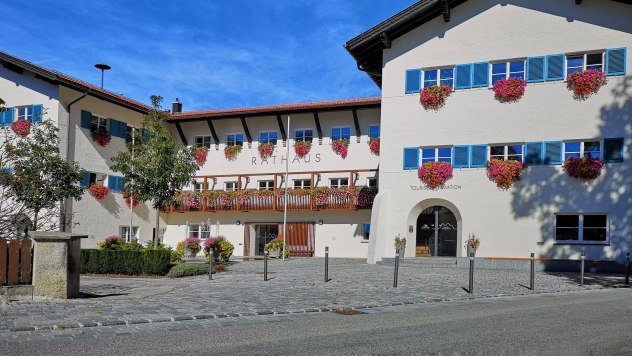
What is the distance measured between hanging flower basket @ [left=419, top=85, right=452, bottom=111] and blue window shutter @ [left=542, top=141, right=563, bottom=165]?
180 inches

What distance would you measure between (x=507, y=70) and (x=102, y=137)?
798 inches

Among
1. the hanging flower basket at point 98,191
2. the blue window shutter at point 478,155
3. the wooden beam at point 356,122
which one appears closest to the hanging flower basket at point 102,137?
the hanging flower basket at point 98,191

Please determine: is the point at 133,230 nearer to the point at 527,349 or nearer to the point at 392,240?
the point at 392,240

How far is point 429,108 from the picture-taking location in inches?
1086

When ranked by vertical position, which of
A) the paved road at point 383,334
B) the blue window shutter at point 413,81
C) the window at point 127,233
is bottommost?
the window at point 127,233

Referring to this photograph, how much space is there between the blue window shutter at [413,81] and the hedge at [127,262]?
12521mm

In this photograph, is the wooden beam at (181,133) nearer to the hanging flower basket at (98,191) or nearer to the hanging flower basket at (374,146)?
the hanging flower basket at (98,191)

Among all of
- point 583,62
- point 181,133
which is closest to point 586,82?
point 583,62

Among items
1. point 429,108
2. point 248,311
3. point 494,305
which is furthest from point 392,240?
point 248,311

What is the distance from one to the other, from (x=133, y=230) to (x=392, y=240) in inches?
603

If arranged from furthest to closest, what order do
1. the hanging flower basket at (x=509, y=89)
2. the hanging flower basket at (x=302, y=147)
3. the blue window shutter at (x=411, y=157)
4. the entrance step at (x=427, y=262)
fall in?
the hanging flower basket at (x=302, y=147)
the blue window shutter at (x=411, y=157)
the hanging flower basket at (x=509, y=89)
the entrance step at (x=427, y=262)

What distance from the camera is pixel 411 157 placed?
27.8m

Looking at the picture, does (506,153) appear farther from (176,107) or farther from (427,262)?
(176,107)

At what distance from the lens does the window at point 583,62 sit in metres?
25.1
